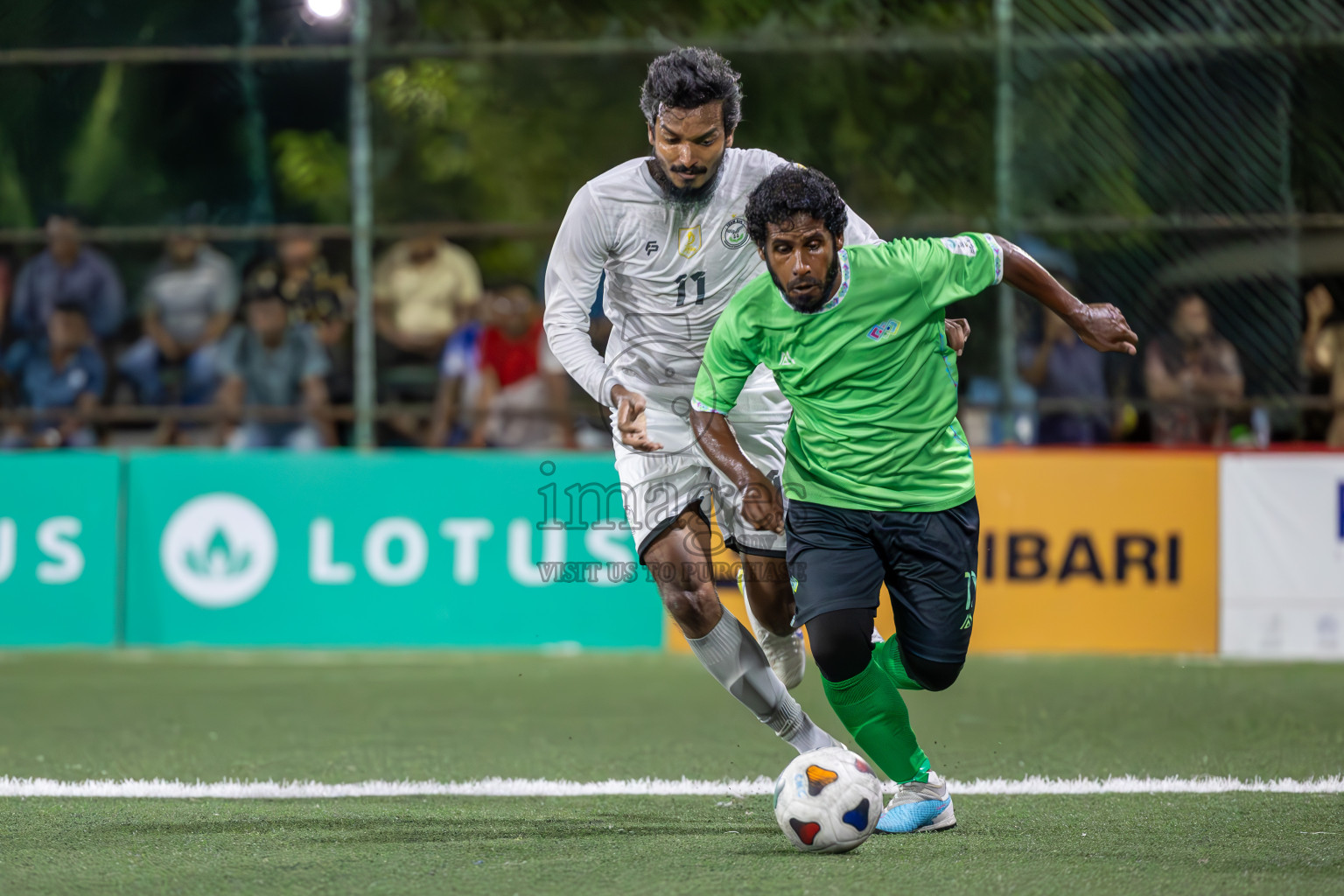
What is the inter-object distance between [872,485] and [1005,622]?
507cm

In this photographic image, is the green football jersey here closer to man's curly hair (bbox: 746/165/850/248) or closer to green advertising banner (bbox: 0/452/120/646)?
man's curly hair (bbox: 746/165/850/248)

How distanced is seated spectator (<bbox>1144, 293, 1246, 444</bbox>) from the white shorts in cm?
539

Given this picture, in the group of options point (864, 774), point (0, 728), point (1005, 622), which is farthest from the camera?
point (1005, 622)

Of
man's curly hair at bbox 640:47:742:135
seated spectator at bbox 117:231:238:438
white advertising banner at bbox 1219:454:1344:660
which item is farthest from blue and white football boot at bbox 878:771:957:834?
seated spectator at bbox 117:231:238:438

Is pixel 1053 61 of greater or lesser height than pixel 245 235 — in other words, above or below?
above

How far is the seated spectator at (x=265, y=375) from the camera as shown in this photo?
432 inches

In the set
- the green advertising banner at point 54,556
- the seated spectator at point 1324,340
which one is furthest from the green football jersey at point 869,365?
the seated spectator at point 1324,340

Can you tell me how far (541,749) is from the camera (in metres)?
6.65

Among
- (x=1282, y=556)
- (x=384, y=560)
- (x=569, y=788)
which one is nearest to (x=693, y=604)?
(x=569, y=788)

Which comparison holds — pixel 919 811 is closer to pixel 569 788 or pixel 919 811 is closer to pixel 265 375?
pixel 569 788

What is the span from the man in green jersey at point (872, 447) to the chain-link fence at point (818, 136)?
19.0ft

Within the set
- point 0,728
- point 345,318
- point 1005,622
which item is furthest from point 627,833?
point 345,318

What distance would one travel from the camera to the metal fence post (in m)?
11.0

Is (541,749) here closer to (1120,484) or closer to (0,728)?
(0,728)
